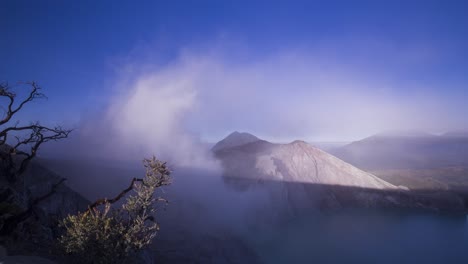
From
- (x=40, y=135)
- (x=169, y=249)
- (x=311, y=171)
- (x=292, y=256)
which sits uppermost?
(x=40, y=135)

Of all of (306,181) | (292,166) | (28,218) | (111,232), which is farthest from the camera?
(292,166)

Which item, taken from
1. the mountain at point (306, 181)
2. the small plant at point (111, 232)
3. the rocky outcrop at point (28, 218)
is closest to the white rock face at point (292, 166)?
the mountain at point (306, 181)

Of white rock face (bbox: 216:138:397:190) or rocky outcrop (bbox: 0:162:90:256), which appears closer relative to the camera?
rocky outcrop (bbox: 0:162:90:256)

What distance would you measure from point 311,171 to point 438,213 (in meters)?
54.6

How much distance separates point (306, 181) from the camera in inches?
4119

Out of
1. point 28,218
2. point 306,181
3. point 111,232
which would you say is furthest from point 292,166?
point 111,232

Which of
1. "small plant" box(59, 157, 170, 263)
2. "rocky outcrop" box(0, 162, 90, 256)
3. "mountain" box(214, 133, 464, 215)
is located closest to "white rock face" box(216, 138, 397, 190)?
"mountain" box(214, 133, 464, 215)

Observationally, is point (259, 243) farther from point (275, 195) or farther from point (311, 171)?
point (311, 171)

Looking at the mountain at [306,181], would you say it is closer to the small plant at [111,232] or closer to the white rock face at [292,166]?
the white rock face at [292,166]

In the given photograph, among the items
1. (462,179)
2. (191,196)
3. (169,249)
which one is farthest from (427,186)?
(169,249)

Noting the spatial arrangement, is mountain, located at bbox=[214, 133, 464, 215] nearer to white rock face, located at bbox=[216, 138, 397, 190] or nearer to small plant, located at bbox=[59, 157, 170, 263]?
white rock face, located at bbox=[216, 138, 397, 190]

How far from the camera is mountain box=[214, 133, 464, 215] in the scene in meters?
95.5

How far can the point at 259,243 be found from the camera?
6488 cm

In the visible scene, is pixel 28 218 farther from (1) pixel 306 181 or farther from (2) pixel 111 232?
(1) pixel 306 181
